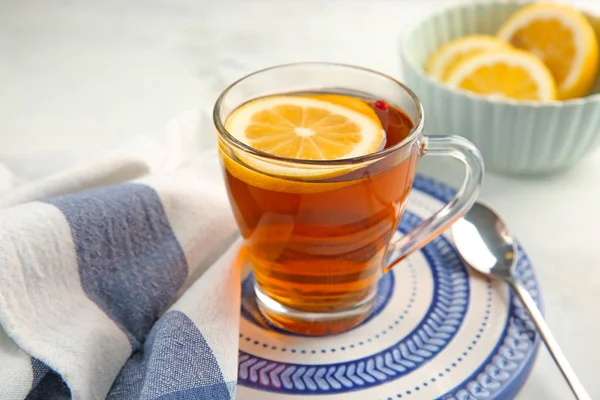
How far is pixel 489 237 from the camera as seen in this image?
2.73ft

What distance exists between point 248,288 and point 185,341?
0.50 ft

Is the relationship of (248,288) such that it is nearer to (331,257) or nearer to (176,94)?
(331,257)

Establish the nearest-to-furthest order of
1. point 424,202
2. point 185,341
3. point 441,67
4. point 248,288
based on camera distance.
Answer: point 185,341, point 248,288, point 424,202, point 441,67

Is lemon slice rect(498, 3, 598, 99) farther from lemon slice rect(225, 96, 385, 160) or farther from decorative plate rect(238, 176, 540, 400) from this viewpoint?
lemon slice rect(225, 96, 385, 160)

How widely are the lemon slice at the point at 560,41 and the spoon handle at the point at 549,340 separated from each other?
1.50 ft

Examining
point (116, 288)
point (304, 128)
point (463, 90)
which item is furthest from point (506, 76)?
point (116, 288)

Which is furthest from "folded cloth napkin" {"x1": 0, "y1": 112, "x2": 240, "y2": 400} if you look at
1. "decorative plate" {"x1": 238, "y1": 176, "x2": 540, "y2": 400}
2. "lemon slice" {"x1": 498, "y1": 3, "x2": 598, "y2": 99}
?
"lemon slice" {"x1": 498, "y1": 3, "x2": 598, "y2": 99}

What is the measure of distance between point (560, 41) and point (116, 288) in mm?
805

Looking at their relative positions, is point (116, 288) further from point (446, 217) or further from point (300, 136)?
point (446, 217)

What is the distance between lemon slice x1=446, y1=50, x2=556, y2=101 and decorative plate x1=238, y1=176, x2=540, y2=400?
33 centimetres

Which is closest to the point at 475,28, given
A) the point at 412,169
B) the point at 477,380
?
the point at 412,169

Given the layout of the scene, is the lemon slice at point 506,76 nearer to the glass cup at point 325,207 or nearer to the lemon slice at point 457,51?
the lemon slice at point 457,51

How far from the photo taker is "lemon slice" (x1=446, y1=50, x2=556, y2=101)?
103 cm

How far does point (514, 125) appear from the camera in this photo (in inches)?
37.4
